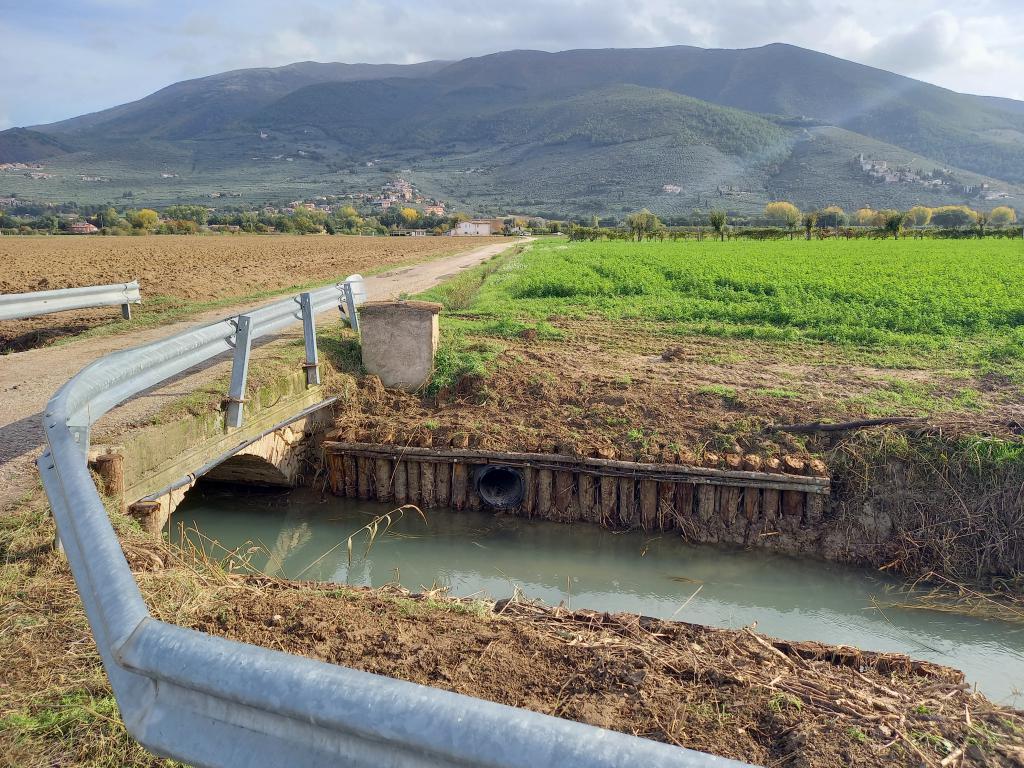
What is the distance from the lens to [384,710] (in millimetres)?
1327

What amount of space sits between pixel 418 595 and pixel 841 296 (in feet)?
49.9

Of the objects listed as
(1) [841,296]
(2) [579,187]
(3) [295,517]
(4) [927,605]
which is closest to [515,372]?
(3) [295,517]

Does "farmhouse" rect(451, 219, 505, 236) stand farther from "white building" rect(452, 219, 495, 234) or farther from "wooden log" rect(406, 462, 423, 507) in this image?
"wooden log" rect(406, 462, 423, 507)

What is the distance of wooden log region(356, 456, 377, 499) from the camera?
9.96 metres

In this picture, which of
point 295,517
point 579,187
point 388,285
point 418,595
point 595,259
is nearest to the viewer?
point 418,595

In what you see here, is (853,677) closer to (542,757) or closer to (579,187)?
(542,757)

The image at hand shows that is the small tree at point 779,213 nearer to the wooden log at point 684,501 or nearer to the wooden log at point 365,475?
the wooden log at point 684,501

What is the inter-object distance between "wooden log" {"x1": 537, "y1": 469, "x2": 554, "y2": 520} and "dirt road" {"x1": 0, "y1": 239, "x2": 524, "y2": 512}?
4.29 meters

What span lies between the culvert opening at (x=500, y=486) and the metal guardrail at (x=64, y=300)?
22.7 feet

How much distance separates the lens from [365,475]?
10000 millimetres

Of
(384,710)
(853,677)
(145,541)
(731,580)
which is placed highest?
(384,710)

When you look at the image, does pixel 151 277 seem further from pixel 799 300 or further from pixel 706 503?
pixel 706 503

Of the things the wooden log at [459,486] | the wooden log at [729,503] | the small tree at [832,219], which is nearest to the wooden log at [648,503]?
the wooden log at [729,503]

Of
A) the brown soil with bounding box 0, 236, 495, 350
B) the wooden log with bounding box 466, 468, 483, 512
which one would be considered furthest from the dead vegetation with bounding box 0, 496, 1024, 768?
the brown soil with bounding box 0, 236, 495, 350
